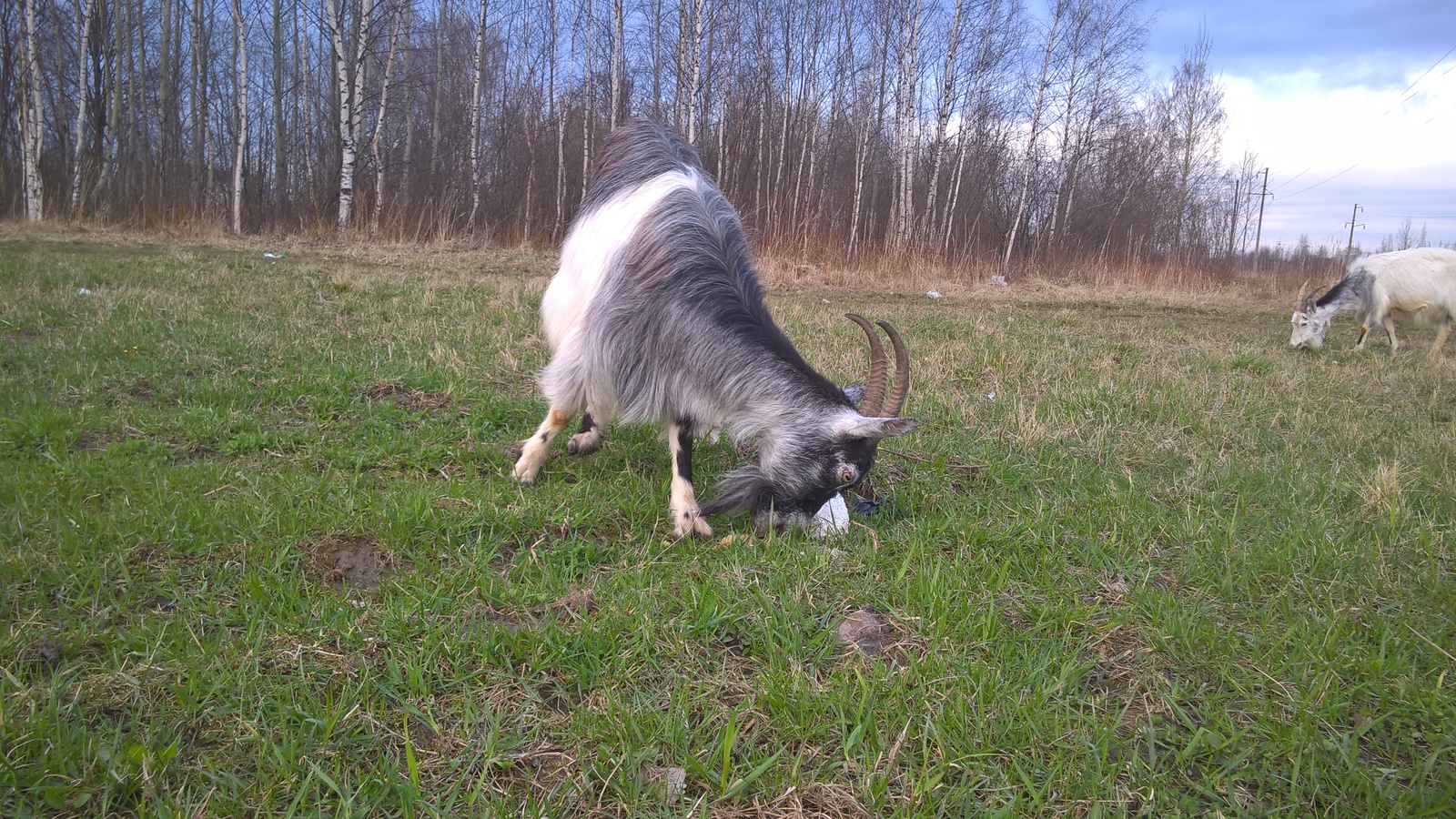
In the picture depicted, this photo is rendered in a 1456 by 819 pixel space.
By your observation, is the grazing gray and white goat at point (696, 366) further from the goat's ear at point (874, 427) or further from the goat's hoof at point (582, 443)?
the goat's hoof at point (582, 443)

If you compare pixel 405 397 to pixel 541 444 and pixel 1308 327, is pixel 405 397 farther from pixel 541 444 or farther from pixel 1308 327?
pixel 1308 327

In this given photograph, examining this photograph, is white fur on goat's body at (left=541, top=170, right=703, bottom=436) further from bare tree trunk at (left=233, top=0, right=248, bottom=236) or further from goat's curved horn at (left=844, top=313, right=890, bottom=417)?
bare tree trunk at (left=233, top=0, right=248, bottom=236)

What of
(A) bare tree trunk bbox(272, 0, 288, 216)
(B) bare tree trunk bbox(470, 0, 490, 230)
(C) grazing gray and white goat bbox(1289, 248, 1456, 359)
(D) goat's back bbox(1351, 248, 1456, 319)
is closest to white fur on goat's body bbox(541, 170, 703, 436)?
(C) grazing gray and white goat bbox(1289, 248, 1456, 359)

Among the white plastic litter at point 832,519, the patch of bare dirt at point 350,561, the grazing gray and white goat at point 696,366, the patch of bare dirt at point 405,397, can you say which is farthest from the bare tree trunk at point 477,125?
the white plastic litter at point 832,519

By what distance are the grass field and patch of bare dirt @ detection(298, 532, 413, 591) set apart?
0.02 metres

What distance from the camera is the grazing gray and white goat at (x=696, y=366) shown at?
336 cm

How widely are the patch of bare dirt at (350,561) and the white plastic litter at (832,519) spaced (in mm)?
1622

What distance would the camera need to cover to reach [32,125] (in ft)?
54.3

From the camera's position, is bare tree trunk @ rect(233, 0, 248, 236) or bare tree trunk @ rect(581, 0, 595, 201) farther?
bare tree trunk @ rect(581, 0, 595, 201)

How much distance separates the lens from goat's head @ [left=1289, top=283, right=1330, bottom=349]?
1071 cm

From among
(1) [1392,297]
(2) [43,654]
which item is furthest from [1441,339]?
(2) [43,654]

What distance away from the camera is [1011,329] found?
9.59 meters

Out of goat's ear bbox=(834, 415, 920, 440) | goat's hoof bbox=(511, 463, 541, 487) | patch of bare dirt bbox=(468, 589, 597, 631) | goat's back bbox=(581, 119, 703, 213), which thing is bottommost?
patch of bare dirt bbox=(468, 589, 597, 631)

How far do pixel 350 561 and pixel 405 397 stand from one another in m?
2.35
